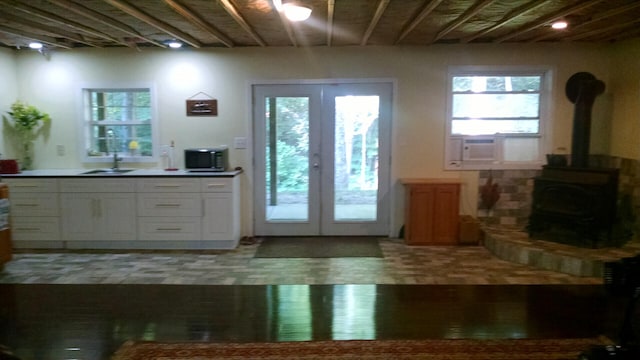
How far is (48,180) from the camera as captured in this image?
529cm

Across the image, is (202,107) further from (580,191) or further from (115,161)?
(580,191)

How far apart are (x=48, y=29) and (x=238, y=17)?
2.09 m

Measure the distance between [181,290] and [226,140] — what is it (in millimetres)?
2254

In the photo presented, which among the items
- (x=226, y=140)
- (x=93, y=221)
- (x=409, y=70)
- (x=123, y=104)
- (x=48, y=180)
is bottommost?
(x=93, y=221)

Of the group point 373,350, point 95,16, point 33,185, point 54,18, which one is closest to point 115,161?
point 33,185

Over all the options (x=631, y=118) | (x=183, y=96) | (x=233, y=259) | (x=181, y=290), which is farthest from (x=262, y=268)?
(x=631, y=118)

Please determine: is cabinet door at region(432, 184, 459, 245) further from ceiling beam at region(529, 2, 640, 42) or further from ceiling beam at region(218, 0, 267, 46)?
ceiling beam at region(218, 0, 267, 46)

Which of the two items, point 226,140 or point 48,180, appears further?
point 226,140

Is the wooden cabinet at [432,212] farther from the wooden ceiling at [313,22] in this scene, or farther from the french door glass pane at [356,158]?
the wooden ceiling at [313,22]

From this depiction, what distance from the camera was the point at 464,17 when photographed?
4129 mm

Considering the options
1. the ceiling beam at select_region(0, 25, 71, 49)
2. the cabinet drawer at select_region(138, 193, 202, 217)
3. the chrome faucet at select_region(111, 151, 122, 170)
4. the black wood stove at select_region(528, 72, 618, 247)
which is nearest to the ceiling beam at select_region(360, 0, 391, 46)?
the black wood stove at select_region(528, 72, 618, 247)

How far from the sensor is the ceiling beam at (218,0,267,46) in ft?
11.9

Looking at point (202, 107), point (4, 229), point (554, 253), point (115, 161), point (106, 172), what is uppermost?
point (202, 107)

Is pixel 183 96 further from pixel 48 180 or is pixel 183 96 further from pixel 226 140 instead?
pixel 48 180
